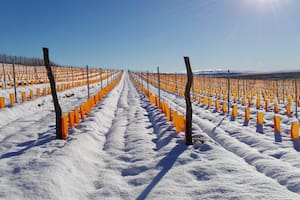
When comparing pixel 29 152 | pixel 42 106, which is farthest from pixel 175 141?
pixel 42 106

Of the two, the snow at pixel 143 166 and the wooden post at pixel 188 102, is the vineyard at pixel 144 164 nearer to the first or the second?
the snow at pixel 143 166

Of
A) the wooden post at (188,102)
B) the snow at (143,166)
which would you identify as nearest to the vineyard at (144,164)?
Result: the snow at (143,166)

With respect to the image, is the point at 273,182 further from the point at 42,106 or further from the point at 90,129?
the point at 42,106

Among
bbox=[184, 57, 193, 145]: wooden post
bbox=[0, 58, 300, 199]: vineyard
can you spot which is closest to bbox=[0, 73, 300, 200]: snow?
bbox=[0, 58, 300, 199]: vineyard

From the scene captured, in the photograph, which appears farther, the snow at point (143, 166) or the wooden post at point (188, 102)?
the wooden post at point (188, 102)

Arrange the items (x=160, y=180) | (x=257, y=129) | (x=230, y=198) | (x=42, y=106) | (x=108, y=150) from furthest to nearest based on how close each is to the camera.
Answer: (x=42, y=106), (x=257, y=129), (x=108, y=150), (x=160, y=180), (x=230, y=198)

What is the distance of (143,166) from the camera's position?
4.80 m

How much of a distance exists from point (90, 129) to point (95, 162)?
2372 mm

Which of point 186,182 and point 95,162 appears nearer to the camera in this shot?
point 186,182

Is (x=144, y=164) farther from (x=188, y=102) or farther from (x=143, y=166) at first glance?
(x=188, y=102)

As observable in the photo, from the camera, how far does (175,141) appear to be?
6262 mm

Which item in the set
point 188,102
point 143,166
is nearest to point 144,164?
point 143,166

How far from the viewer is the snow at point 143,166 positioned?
3701mm

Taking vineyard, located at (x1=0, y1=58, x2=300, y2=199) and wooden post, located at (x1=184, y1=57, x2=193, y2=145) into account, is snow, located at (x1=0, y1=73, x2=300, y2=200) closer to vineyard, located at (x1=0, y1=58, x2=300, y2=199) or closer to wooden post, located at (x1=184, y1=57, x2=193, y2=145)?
vineyard, located at (x1=0, y1=58, x2=300, y2=199)
